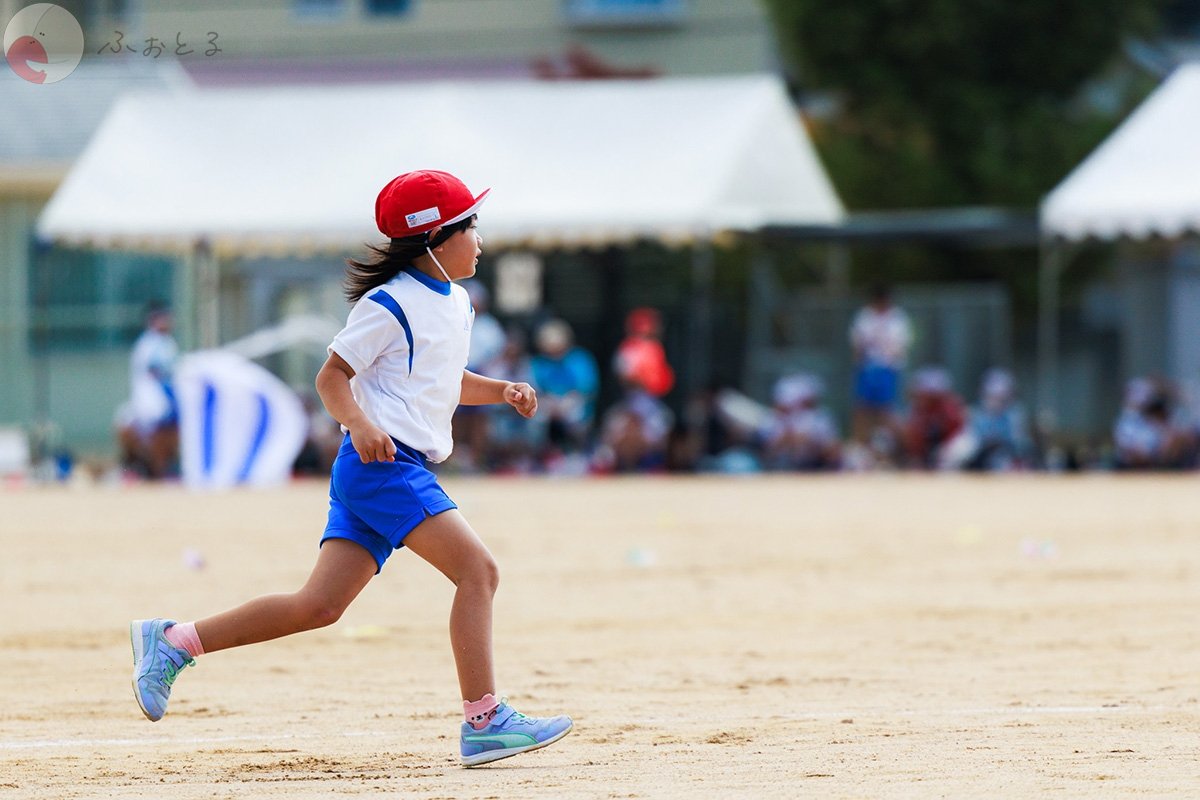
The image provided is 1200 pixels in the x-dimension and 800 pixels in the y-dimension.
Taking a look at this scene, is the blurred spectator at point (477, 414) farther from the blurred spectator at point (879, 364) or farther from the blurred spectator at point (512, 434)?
the blurred spectator at point (879, 364)

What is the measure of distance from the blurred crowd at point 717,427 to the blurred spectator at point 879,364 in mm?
11

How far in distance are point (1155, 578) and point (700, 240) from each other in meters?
10.1

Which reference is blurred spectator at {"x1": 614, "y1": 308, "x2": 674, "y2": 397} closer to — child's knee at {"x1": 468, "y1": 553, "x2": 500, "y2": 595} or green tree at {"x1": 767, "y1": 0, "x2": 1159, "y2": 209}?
green tree at {"x1": 767, "y1": 0, "x2": 1159, "y2": 209}

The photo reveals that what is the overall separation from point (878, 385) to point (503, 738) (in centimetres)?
1649

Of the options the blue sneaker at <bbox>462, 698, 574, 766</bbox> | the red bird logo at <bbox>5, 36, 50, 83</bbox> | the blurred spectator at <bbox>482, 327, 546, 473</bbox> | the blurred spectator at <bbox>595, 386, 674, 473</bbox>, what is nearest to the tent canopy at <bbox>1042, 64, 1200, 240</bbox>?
the blurred spectator at <bbox>595, 386, 674, 473</bbox>

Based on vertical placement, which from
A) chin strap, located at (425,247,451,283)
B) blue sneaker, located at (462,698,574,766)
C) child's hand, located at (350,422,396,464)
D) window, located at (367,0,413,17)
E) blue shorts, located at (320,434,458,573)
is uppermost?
window, located at (367,0,413,17)

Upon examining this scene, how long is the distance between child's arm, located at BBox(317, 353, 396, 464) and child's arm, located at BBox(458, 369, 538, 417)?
471 mm

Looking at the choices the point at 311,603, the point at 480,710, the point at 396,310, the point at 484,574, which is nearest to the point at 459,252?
the point at 396,310

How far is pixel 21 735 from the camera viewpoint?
627 cm

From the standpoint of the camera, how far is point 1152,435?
21.2m

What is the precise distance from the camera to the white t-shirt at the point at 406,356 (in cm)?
559

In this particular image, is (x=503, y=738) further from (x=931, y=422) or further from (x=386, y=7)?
(x=386, y=7)

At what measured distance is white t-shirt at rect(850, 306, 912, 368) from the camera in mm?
21734

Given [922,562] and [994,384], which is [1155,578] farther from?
[994,384]
